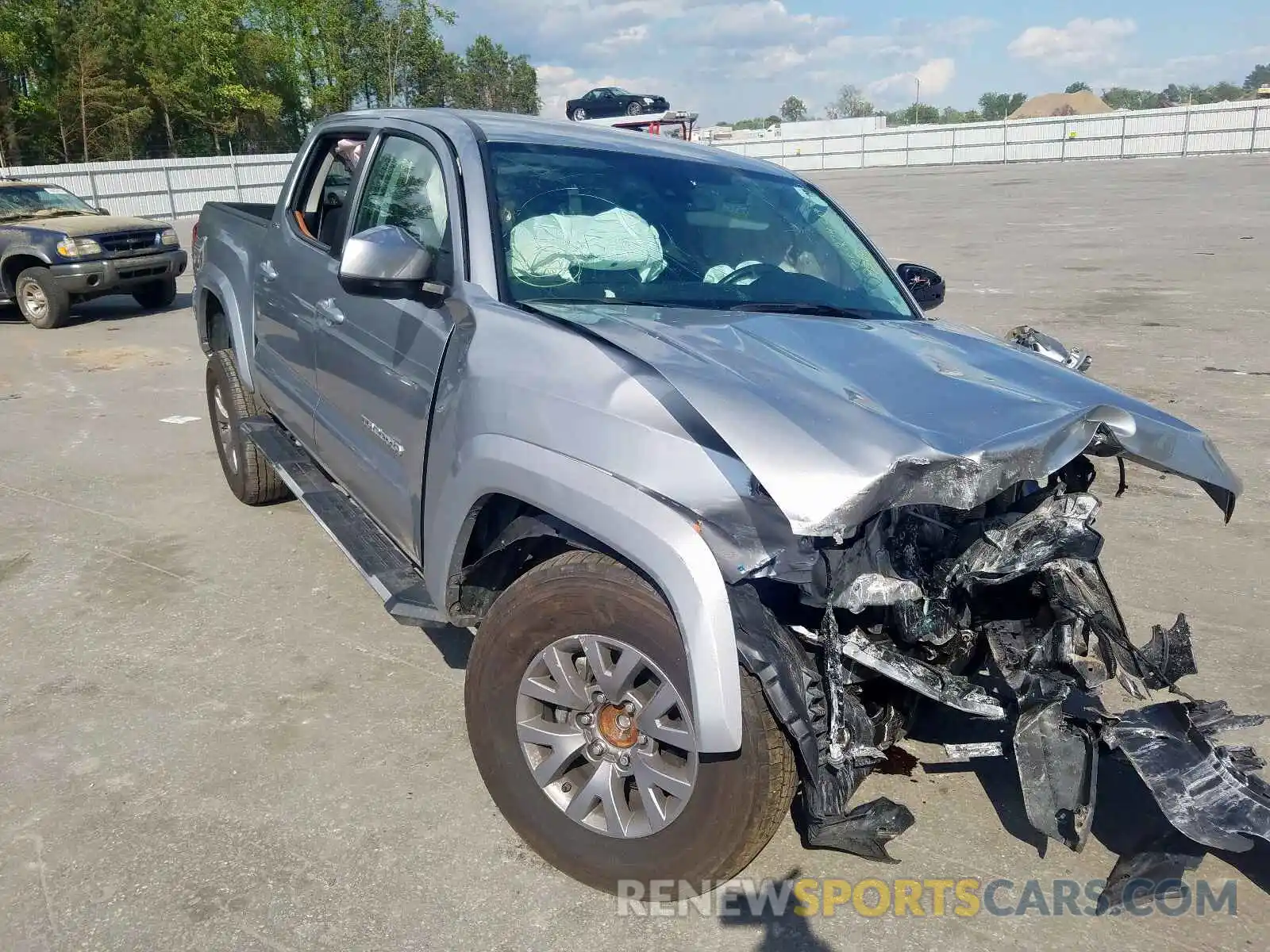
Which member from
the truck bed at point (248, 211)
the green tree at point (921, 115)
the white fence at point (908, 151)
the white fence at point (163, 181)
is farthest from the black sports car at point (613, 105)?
the green tree at point (921, 115)

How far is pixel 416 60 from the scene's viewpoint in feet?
181

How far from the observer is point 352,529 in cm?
382

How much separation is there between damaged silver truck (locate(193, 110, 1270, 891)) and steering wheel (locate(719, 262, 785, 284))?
21 mm

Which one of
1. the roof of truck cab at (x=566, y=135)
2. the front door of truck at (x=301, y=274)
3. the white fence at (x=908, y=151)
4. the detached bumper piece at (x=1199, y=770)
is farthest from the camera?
the white fence at (x=908, y=151)

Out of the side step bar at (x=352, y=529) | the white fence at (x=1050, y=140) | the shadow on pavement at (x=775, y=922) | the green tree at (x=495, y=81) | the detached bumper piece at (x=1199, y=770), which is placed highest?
the green tree at (x=495, y=81)

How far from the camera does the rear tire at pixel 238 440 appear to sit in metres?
5.36

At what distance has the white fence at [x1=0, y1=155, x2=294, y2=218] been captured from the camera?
2711 cm

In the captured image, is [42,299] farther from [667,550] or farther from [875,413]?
[875,413]

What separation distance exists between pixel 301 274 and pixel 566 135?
1.29 m

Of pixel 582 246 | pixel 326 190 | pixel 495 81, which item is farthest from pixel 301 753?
pixel 495 81

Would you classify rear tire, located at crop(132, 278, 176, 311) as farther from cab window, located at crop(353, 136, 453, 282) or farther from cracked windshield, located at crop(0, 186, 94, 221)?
cab window, located at crop(353, 136, 453, 282)

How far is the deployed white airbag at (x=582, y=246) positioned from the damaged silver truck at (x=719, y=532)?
10 mm

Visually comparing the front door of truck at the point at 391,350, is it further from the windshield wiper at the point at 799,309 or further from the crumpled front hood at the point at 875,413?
the windshield wiper at the point at 799,309

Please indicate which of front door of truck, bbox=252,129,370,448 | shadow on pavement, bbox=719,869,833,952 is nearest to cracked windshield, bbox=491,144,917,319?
front door of truck, bbox=252,129,370,448
